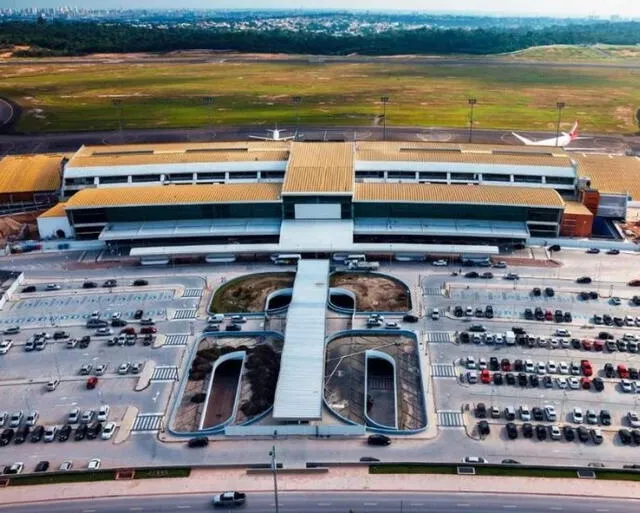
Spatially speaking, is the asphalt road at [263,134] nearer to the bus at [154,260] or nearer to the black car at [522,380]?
the bus at [154,260]

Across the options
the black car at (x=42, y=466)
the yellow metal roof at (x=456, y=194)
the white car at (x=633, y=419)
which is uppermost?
the yellow metal roof at (x=456, y=194)

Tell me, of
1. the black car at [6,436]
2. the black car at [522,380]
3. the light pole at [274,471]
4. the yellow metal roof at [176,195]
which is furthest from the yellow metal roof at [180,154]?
the light pole at [274,471]

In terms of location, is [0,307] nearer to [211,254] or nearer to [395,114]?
[211,254]

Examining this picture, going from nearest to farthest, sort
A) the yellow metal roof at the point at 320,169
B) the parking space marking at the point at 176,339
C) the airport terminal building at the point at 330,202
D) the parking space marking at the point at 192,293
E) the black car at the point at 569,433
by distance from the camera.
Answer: the black car at the point at 569,433
the parking space marking at the point at 176,339
the parking space marking at the point at 192,293
the airport terminal building at the point at 330,202
the yellow metal roof at the point at 320,169

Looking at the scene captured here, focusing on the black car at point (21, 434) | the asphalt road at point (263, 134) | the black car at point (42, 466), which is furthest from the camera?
the asphalt road at point (263, 134)

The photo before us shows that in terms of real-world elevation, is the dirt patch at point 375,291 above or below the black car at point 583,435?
above

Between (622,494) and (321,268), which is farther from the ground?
(321,268)

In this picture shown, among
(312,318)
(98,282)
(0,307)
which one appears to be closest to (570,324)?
(312,318)

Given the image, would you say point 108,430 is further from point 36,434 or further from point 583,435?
point 583,435
